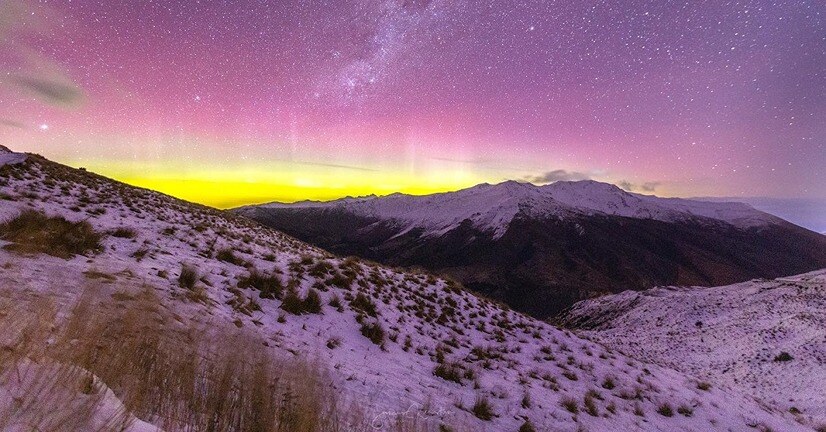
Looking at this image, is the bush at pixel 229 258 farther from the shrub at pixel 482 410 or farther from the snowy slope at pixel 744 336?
the snowy slope at pixel 744 336

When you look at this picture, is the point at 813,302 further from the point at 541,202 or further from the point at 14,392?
the point at 541,202

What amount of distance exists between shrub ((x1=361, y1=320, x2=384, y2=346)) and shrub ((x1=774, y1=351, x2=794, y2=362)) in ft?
71.3

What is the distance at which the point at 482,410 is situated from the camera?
528 cm

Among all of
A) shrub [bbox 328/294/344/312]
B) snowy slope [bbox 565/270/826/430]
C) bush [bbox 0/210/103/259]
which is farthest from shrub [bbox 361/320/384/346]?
snowy slope [bbox 565/270/826/430]

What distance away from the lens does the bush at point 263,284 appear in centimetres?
729

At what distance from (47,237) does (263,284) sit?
3.33 meters

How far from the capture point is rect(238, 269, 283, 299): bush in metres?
7.29

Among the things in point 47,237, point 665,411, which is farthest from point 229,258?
point 665,411

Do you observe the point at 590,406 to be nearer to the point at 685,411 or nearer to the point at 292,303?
the point at 685,411

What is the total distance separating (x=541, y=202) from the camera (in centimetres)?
19588

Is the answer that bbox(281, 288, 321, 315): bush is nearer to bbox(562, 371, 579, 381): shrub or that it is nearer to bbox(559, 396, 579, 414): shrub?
bbox(559, 396, 579, 414): shrub

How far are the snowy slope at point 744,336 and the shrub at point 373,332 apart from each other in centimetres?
1265

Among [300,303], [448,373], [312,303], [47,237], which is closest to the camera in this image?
[47,237]

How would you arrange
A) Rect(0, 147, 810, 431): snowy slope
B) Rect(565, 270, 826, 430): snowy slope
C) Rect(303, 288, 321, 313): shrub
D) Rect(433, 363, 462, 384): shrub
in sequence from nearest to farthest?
Rect(0, 147, 810, 431): snowy slope, Rect(433, 363, 462, 384): shrub, Rect(303, 288, 321, 313): shrub, Rect(565, 270, 826, 430): snowy slope
